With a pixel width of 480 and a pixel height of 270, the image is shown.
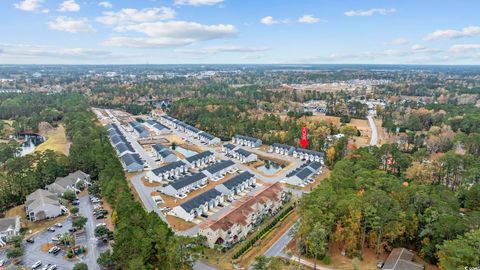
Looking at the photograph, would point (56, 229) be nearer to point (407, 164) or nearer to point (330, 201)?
point (330, 201)

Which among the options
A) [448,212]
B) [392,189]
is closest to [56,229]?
[392,189]

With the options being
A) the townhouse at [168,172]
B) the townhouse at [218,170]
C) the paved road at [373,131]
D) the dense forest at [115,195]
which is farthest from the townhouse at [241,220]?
the paved road at [373,131]

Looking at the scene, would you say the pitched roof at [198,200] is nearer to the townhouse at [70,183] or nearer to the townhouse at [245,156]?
the townhouse at [70,183]

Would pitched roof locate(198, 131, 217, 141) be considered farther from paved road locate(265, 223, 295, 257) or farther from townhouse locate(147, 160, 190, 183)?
paved road locate(265, 223, 295, 257)

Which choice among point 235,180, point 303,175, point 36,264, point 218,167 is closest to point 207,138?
point 218,167

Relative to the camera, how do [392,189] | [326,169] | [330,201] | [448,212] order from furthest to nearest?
[326,169], [392,189], [330,201], [448,212]

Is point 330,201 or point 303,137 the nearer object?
point 330,201
